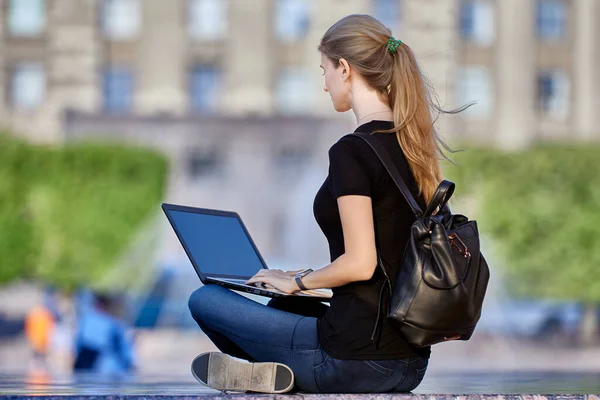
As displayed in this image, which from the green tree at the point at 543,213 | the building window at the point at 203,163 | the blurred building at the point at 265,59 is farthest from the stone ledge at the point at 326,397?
the blurred building at the point at 265,59

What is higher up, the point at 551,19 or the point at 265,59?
the point at 551,19

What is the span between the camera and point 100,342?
11680mm

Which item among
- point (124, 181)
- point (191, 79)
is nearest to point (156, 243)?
point (124, 181)

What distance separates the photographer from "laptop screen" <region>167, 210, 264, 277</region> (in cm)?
536

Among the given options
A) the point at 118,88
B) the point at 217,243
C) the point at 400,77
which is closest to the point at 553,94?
the point at 118,88

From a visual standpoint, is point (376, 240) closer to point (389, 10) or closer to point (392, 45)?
point (392, 45)

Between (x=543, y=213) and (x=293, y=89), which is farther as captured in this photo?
(x=293, y=89)

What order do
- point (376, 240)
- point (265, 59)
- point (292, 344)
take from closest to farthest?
point (376, 240) < point (292, 344) < point (265, 59)

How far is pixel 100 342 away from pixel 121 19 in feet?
123

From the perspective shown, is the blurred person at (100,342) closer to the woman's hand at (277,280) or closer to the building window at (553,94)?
the woman's hand at (277,280)

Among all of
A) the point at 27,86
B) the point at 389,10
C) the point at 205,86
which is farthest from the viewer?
the point at 389,10

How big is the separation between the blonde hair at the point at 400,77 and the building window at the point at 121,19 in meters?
43.4

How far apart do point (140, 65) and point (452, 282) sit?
144 ft

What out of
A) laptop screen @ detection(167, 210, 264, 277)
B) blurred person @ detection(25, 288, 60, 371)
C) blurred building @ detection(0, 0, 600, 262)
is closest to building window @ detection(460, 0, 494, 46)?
blurred building @ detection(0, 0, 600, 262)
